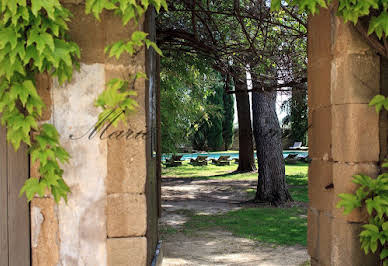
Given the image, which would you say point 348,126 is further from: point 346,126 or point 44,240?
point 44,240

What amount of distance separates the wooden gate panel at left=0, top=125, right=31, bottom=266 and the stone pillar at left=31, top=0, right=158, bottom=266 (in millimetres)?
61

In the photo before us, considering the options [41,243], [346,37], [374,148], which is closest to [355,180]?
[374,148]

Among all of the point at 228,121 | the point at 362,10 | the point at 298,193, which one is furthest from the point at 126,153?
the point at 228,121

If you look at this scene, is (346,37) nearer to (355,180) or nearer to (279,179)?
(355,180)

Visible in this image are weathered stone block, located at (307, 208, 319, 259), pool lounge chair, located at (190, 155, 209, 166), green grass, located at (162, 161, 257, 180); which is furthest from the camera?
pool lounge chair, located at (190, 155, 209, 166)

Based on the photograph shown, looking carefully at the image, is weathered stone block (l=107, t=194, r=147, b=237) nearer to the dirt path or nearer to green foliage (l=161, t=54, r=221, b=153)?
the dirt path

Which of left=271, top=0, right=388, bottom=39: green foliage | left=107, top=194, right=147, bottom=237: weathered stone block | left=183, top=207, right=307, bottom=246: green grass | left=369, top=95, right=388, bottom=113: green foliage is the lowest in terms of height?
left=183, top=207, right=307, bottom=246: green grass

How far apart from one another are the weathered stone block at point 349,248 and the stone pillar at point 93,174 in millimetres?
1428

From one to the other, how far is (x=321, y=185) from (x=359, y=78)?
0.95 m

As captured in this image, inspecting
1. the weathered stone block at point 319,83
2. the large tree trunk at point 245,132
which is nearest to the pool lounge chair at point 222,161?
the large tree trunk at point 245,132

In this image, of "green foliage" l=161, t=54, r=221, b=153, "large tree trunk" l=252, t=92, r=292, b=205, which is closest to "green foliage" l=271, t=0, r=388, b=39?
"green foliage" l=161, t=54, r=221, b=153

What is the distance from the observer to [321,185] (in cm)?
345

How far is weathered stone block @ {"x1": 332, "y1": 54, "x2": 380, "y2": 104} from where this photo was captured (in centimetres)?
299

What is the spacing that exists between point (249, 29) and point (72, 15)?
5213mm
